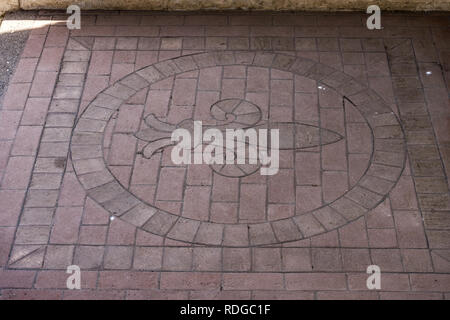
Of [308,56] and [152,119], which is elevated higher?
[308,56]

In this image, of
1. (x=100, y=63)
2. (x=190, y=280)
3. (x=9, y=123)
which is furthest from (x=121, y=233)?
(x=100, y=63)

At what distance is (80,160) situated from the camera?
5418 millimetres

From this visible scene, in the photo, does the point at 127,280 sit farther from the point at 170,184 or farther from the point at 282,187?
the point at 282,187

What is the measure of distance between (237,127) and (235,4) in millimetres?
1816

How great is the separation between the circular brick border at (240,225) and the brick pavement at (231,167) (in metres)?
0.01

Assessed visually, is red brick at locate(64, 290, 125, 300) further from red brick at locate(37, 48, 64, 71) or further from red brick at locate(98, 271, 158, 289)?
red brick at locate(37, 48, 64, 71)

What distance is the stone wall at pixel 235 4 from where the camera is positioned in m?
6.80

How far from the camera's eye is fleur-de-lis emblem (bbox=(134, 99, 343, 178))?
18.0 feet

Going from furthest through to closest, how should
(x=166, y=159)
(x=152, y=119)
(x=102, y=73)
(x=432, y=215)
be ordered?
1. (x=102, y=73)
2. (x=152, y=119)
3. (x=166, y=159)
4. (x=432, y=215)

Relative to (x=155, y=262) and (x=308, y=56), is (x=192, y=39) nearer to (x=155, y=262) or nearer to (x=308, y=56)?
(x=308, y=56)

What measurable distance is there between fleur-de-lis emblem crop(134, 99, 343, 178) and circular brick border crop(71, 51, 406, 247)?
397 mm
